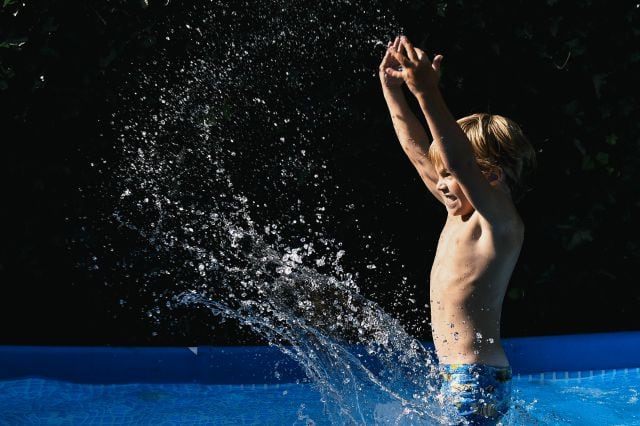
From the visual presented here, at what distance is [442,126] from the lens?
7.93 ft

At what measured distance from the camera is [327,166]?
14.6 ft

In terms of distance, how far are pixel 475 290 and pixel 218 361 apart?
1.67 meters

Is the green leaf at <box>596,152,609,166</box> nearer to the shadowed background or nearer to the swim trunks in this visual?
the shadowed background

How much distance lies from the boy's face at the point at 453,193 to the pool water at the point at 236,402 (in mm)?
1095

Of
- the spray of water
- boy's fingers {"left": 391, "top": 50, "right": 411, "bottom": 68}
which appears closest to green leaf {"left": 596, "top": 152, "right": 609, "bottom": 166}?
the spray of water

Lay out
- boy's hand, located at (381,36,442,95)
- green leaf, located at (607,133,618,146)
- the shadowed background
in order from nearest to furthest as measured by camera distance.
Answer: boy's hand, located at (381,36,442,95), the shadowed background, green leaf, located at (607,133,618,146)

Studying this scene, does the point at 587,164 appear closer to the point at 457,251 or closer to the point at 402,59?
the point at 457,251

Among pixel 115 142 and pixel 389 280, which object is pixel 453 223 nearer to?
pixel 389 280

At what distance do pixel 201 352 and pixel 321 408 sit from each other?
23.1 inches

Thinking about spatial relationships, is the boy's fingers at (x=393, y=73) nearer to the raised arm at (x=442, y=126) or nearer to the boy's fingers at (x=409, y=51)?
the raised arm at (x=442, y=126)

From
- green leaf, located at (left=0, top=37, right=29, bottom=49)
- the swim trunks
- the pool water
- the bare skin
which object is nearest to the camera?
the bare skin


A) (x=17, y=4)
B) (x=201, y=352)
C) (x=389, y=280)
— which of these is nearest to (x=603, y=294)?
(x=389, y=280)

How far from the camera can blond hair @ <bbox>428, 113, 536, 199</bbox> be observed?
2.77 metres

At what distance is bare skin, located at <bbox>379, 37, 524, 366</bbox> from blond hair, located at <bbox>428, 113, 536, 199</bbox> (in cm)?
3
